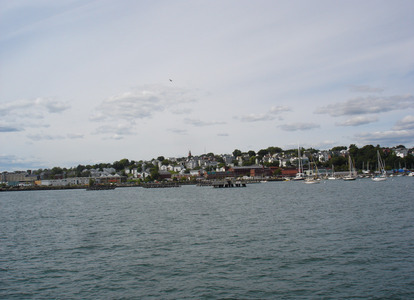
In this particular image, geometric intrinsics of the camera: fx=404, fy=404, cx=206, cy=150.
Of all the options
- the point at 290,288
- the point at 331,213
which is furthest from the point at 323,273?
the point at 331,213

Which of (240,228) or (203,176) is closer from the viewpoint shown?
(240,228)

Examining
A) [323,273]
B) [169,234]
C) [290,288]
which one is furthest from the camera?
[169,234]

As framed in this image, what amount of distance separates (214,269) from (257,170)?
173000mm

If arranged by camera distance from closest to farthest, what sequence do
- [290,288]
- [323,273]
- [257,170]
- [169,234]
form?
[290,288] < [323,273] < [169,234] < [257,170]

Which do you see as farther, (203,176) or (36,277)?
(203,176)

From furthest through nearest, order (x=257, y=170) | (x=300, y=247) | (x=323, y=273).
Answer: (x=257, y=170), (x=300, y=247), (x=323, y=273)

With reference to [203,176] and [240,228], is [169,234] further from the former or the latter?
[203,176]

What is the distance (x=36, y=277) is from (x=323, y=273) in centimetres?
1162

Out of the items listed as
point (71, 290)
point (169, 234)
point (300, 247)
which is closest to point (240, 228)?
point (169, 234)

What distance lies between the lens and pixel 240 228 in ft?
89.7

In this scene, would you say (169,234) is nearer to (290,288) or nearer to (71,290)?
(71,290)

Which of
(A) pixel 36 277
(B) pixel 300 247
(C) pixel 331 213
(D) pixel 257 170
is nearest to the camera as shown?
(A) pixel 36 277

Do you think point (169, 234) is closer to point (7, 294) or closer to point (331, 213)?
point (7, 294)

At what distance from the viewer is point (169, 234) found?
26.0 metres
